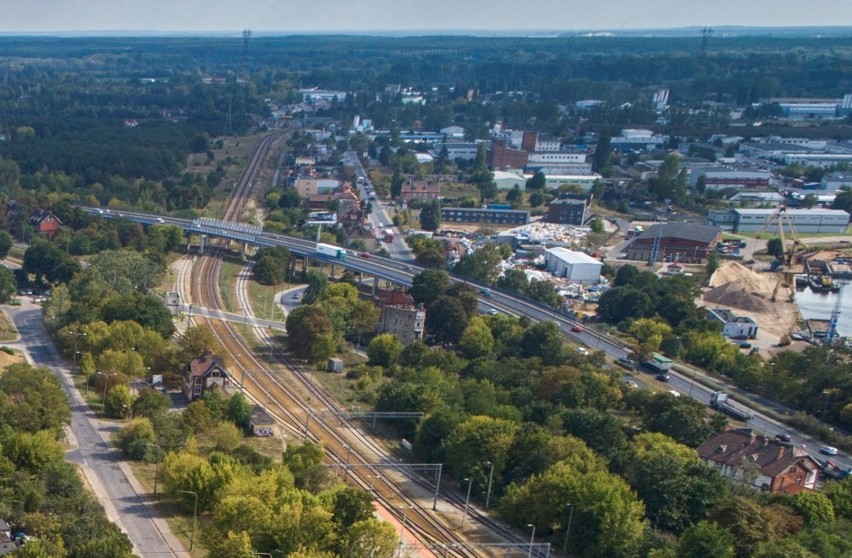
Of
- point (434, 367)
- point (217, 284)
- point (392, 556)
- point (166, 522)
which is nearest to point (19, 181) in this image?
point (217, 284)

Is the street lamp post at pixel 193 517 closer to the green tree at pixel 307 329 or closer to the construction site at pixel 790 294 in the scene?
the green tree at pixel 307 329

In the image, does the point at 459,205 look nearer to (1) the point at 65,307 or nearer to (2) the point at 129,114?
(1) the point at 65,307

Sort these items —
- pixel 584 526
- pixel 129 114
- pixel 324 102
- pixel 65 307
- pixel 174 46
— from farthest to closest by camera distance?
pixel 174 46 → pixel 324 102 → pixel 129 114 → pixel 65 307 → pixel 584 526

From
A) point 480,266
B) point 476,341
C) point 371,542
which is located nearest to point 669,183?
point 480,266

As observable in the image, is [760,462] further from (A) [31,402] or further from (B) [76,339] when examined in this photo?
(B) [76,339]

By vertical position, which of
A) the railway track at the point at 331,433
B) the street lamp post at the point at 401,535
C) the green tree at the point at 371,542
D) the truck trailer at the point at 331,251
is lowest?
the railway track at the point at 331,433

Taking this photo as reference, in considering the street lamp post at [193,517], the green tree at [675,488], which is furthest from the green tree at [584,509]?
the street lamp post at [193,517]

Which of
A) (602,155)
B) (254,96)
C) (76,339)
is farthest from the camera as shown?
(254,96)
